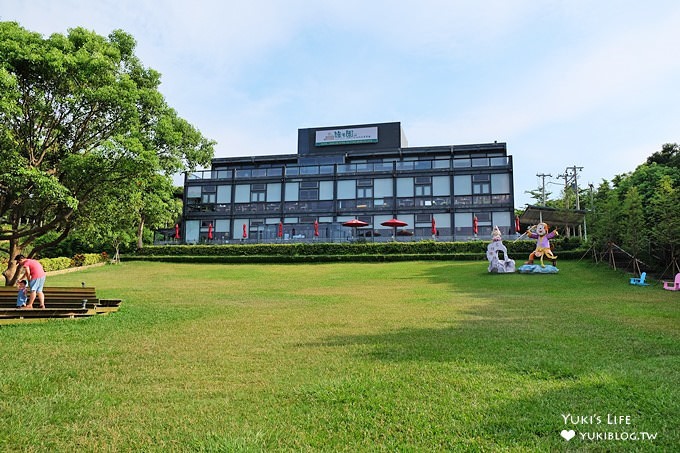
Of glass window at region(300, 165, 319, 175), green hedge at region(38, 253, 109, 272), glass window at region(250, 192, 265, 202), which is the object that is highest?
glass window at region(300, 165, 319, 175)

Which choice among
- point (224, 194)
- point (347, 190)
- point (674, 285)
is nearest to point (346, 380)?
point (674, 285)

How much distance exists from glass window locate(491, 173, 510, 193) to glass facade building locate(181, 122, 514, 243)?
78mm

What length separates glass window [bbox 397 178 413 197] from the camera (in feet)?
136

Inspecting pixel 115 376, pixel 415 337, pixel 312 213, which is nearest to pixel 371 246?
pixel 312 213

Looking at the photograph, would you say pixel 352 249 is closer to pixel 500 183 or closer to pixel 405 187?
pixel 405 187

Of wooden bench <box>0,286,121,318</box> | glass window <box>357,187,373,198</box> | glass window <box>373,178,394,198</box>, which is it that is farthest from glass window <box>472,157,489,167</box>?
wooden bench <box>0,286,121,318</box>

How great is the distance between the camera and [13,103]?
10.7m

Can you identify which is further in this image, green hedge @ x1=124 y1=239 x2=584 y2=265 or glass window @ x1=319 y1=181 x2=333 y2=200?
glass window @ x1=319 y1=181 x2=333 y2=200

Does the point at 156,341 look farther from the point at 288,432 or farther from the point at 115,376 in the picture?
the point at 288,432

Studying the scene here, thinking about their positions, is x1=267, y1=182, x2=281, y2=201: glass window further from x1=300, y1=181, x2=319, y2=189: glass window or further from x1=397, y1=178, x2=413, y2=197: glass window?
x1=397, y1=178, x2=413, y2=197: glass window

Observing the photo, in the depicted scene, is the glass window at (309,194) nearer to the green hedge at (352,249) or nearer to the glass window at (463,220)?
the green hedge at (352,249)

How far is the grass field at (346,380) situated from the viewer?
3713mm

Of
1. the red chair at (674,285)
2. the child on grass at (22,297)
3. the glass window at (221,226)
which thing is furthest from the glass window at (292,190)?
the child on grass at (22,297)

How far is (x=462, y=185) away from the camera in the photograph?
132ft
